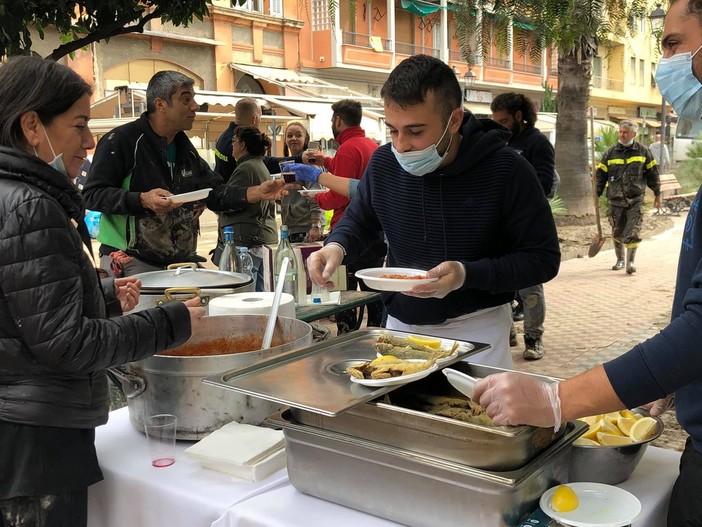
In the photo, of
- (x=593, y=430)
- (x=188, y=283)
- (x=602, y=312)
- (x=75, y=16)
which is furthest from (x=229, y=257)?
(x=602, y=312)

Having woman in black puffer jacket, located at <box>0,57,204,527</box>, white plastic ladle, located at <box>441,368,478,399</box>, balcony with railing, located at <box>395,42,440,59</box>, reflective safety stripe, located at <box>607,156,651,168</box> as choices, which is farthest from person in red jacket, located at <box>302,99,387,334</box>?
balcony with railing, located at <box>395,42,440,59</box>

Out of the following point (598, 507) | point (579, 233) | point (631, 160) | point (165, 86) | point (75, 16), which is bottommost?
point (579, 233)

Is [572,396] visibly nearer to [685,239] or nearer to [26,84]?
[685,239]

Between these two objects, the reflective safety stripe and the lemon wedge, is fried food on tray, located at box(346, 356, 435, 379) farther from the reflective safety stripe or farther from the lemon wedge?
the reflective safety stripe

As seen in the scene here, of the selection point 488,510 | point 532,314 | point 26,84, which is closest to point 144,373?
point 26,84

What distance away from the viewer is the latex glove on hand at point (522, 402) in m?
1.25

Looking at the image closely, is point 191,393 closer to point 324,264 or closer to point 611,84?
point 324,264

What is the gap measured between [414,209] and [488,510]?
132 centimetres

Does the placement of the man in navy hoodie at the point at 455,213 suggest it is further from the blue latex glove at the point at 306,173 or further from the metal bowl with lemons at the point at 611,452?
the blue latex glove at the point at 306,173

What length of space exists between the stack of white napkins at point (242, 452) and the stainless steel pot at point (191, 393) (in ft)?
0.24

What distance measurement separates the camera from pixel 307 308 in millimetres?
3451

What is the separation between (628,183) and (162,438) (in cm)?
875

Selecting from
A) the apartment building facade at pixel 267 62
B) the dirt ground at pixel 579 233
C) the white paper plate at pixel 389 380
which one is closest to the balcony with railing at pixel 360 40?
the apartment building facade at pixel 267 62

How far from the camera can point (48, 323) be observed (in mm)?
1474
